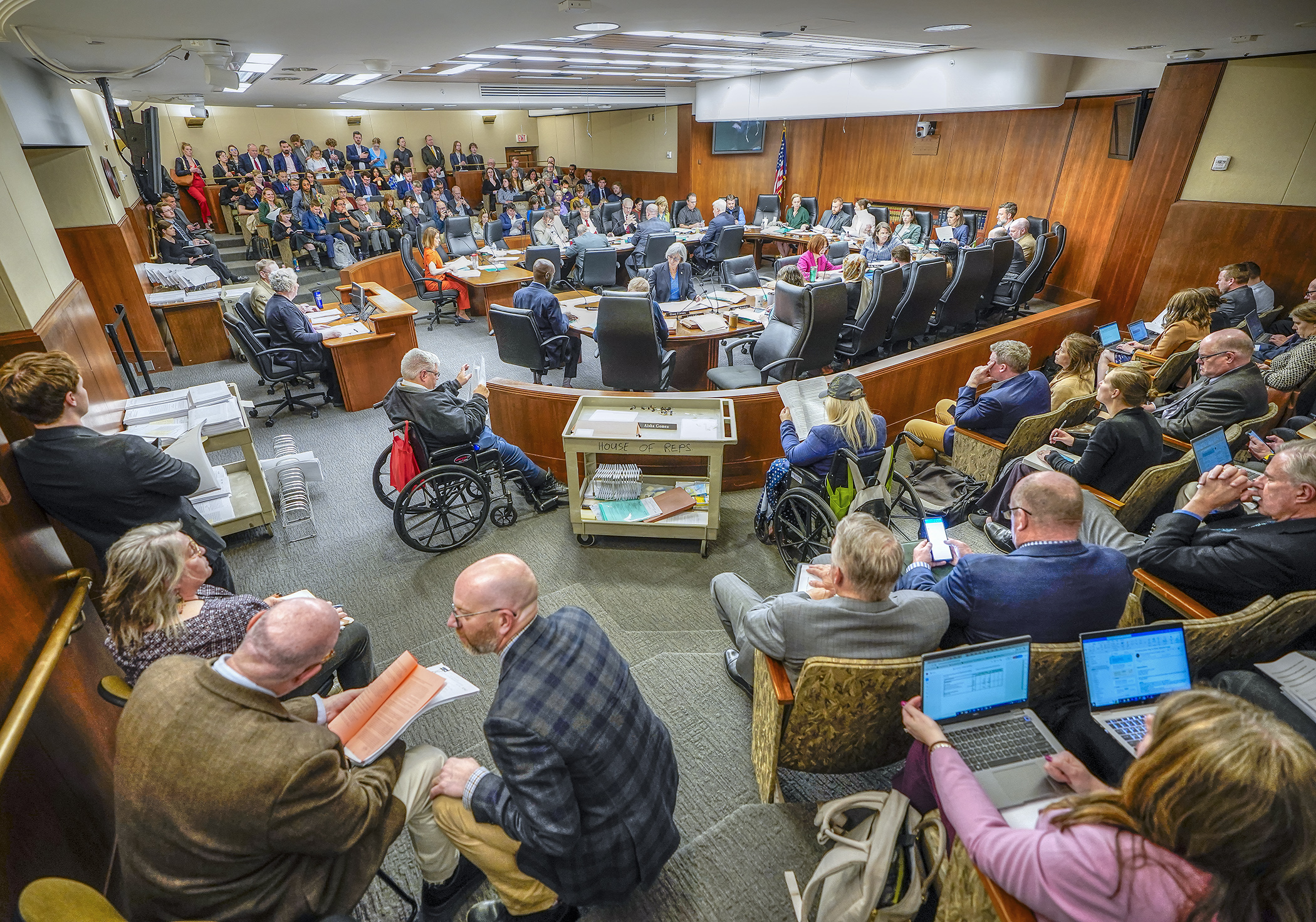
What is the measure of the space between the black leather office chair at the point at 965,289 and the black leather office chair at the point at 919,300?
0.29 meters

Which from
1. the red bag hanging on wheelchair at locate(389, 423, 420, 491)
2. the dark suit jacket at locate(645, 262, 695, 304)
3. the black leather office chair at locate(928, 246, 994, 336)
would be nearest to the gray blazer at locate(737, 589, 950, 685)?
the red bag hanging on wheelchair at locate(389, 423, 420, 491)

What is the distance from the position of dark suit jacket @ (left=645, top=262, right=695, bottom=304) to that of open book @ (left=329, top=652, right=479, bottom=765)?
471 centimetres

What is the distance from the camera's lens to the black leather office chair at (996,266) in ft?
20.7

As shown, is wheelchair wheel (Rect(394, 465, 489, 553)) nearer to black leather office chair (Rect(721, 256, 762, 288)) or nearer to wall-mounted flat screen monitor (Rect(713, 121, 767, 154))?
black leather office chair (Rect(721, 256, 762, 288))

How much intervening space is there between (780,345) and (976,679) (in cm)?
364

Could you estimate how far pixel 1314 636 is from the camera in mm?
2170

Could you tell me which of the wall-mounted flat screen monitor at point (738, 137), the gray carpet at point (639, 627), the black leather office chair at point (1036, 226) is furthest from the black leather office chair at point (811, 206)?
the gray carpet at point (639, 627)

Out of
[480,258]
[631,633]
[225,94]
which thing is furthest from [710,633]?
[225,94]

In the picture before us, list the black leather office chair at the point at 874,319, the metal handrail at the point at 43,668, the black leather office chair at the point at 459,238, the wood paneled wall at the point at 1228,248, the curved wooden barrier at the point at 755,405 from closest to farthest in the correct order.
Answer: the metal handrail at the point at 43,668
the curved wooden barrier at the point at 755,405
the black leather office chair at the point at 874,319
the wood paneled wall at the point at 1228,248
the black leather office chair at the point at 459,238

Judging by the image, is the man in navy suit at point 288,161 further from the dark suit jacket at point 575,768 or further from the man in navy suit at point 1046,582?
the man in navy suit at point 1046,582

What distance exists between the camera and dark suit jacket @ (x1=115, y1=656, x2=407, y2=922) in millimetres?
1327

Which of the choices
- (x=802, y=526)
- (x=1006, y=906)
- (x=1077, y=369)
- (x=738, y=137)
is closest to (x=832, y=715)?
(x=1006, y=906)

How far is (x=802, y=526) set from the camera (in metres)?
3.31

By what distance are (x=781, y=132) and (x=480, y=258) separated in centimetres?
715
